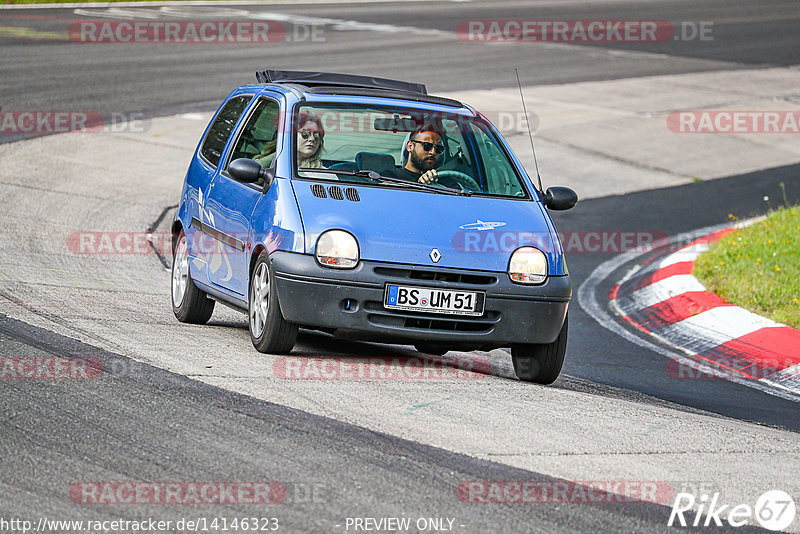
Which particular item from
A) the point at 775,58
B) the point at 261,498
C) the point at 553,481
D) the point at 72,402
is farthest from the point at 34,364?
the point at 775,58

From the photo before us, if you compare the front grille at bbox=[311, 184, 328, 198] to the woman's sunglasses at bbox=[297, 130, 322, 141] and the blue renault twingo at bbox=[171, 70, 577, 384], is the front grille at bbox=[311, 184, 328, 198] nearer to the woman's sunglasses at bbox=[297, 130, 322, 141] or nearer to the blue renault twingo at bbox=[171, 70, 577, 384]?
→ the blue renault twingo at bbox=[171, 70, 577, 384]

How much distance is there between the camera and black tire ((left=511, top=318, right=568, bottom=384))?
7.28m

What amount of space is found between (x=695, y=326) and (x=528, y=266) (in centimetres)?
330

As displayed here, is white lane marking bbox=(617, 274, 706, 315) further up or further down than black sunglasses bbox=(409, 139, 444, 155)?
further down

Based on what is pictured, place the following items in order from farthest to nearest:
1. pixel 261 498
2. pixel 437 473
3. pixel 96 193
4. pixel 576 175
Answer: pixel 576 175, pixel 96 193, pixel 437 473, pixel 261 498

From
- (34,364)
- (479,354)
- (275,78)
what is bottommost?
(479,354)

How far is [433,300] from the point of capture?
22.4 ft

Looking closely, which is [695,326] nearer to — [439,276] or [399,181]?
[399,181]

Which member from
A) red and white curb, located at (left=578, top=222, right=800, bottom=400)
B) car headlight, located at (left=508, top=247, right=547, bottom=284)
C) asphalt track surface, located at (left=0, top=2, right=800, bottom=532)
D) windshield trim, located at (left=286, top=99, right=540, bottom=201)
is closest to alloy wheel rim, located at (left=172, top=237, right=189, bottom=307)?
asphalt track surface, located at (left=0, top=2, right=800, bottom=532)

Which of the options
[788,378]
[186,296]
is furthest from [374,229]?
[788,378]

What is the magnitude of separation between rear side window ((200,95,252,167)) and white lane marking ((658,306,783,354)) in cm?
381

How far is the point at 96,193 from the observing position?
13453 millimetres

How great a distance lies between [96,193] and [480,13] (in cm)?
2123

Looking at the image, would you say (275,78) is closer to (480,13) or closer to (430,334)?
(430,334)
